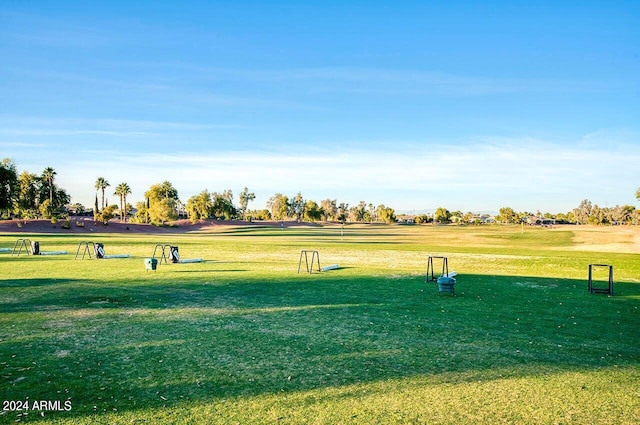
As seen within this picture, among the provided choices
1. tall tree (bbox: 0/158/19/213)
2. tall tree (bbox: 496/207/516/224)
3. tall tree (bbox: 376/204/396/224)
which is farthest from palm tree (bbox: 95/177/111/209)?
tall tree (bbox: 496/207/516/224)

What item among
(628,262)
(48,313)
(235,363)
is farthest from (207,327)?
(628,262)

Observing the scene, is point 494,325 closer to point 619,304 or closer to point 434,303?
point 434,303

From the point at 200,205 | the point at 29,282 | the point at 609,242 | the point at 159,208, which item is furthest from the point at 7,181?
the point at 609,242

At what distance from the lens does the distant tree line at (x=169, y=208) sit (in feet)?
279

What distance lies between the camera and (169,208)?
329 ft

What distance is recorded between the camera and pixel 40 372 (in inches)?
266

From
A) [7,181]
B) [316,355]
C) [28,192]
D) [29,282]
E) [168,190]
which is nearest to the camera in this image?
[316,355]

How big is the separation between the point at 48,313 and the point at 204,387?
7215mm

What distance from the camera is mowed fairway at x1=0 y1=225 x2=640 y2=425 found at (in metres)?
5.55

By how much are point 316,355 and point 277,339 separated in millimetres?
1346

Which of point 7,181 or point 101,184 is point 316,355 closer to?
point 7,181

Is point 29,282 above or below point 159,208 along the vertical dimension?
below

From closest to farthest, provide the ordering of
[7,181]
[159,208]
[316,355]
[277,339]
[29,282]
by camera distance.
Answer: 1. [316,355]
2. [277,339]
3. [29,282]
4. [7,181]
5. [159,208]

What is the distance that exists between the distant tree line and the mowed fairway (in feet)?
188
